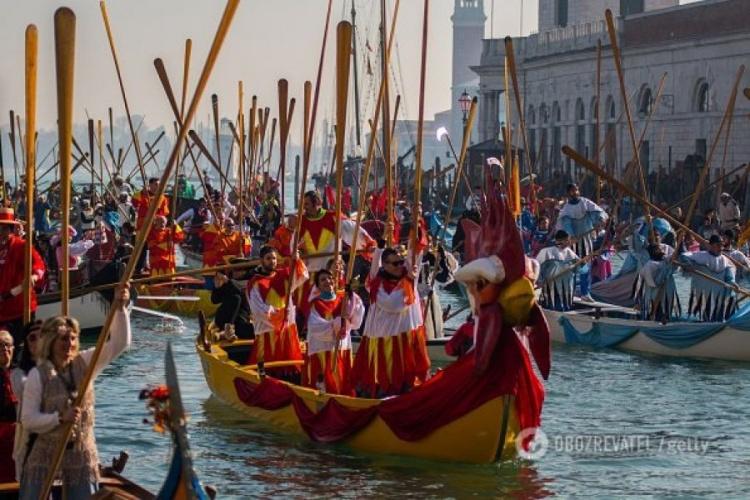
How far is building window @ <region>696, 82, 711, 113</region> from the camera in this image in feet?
168

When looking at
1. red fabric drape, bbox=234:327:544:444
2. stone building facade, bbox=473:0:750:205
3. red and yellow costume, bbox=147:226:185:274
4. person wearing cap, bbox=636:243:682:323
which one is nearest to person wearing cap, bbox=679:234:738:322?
person wearing cap, bbox=636:243:682:323

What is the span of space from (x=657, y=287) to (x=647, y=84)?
1324 inches

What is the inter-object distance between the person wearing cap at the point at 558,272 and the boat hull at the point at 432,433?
7228mm

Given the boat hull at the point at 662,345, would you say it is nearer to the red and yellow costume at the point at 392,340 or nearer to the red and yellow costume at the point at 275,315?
the red and yellow costume at the point at 275,315

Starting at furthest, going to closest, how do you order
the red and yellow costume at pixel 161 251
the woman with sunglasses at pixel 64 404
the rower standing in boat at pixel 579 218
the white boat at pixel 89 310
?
the rower standing in boat at pixel 579 218
the red and yellow costume at pixel 161 251
the white boat at pixel 89 310
the woman with sunglasses at pixel 64 404

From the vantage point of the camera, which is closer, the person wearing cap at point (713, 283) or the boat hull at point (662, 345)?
the boat hull at point (662, 345)

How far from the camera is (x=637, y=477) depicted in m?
14.1

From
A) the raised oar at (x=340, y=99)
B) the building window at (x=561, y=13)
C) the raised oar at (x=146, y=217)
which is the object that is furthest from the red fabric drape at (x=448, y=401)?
the building window at (x=561, y=13)

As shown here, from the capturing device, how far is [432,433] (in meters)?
13.3

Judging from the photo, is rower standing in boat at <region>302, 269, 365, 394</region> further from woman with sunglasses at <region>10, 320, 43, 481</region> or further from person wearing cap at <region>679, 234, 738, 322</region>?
person wearing cap at <region>679, 234, 738, 322</region>

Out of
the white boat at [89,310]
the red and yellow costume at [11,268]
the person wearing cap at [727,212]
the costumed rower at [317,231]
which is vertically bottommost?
the white boat at [89,310]

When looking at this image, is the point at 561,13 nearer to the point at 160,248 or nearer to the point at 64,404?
the point at 160,248

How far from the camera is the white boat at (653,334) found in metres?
20.3

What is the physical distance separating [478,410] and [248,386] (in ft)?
10.5
